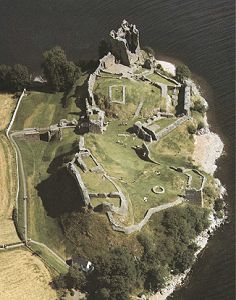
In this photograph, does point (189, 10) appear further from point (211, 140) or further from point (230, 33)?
point (211, 140)

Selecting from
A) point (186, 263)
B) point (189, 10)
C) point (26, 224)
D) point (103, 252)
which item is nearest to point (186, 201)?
point (186, 263)

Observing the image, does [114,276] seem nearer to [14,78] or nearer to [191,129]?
[191,129]

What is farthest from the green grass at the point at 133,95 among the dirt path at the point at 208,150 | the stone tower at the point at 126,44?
the dirt path at the point at 208,150

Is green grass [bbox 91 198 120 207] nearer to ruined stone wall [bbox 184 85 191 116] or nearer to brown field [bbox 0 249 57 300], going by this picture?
brown field [bbox 0 249 57 300]

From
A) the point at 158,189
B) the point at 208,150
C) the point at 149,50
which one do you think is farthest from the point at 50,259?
the point at 149,50

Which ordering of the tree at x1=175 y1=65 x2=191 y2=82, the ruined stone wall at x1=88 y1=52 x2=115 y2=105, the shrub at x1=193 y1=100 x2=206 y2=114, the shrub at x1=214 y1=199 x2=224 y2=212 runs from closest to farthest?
the shrub at x1=214 y1=199 x2=224 y2=212
the shrub at x1=193 y1=100 x2=206 y2=114
the ruined stone wall at x1=88 y1=52 x2=115 y2=105
the tree at x1=175 y1=65 x2=191 y2=82

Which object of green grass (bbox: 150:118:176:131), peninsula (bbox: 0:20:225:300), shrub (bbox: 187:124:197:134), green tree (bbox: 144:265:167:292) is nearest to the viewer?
green tree (bbox: 144:265:167:292)

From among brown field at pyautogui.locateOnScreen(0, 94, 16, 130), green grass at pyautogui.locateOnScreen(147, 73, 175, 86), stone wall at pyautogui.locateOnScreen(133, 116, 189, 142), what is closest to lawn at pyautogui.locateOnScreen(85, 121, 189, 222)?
stone wall at pyautogui.locateOnScreen(133, 116, 189, 142)

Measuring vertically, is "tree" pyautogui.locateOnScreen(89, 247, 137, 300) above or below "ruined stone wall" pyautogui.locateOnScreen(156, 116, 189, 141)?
below
